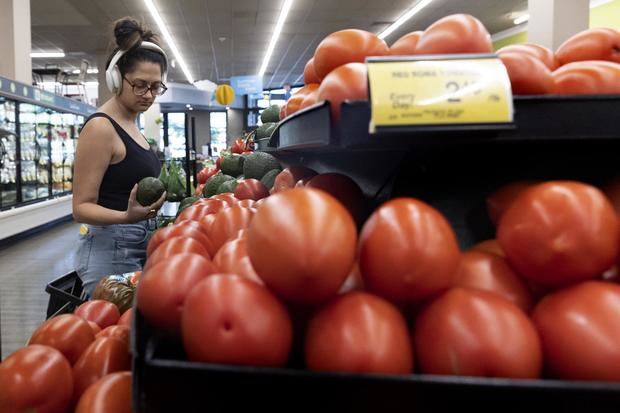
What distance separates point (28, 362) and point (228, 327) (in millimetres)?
461

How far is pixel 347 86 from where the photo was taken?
688 mm

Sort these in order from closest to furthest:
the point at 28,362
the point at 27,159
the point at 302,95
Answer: the point at 28,362 < the point at 302,95 < the point at 27,159

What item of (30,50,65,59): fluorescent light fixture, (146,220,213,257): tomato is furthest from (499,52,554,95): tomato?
(30,50,65,59): fluorescent light fixture

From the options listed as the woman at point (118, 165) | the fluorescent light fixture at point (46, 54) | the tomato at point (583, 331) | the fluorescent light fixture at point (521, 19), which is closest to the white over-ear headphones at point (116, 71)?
the woman at point (118, 165)

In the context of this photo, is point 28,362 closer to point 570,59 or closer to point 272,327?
point 272,327

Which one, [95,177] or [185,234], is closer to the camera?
[185,234]

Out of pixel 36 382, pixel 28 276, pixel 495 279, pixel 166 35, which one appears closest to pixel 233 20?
pixel 166 35

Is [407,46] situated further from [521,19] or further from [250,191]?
[521,19]

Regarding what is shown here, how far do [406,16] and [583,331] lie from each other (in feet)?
33.9

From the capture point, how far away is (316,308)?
1.95 ft

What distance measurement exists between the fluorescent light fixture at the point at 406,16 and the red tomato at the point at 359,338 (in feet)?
30.8

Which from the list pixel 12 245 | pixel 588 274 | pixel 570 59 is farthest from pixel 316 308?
pixel 12 245

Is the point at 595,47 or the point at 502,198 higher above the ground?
the point at 595,47

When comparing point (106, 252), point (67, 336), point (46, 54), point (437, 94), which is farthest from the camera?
point (46, 54)
